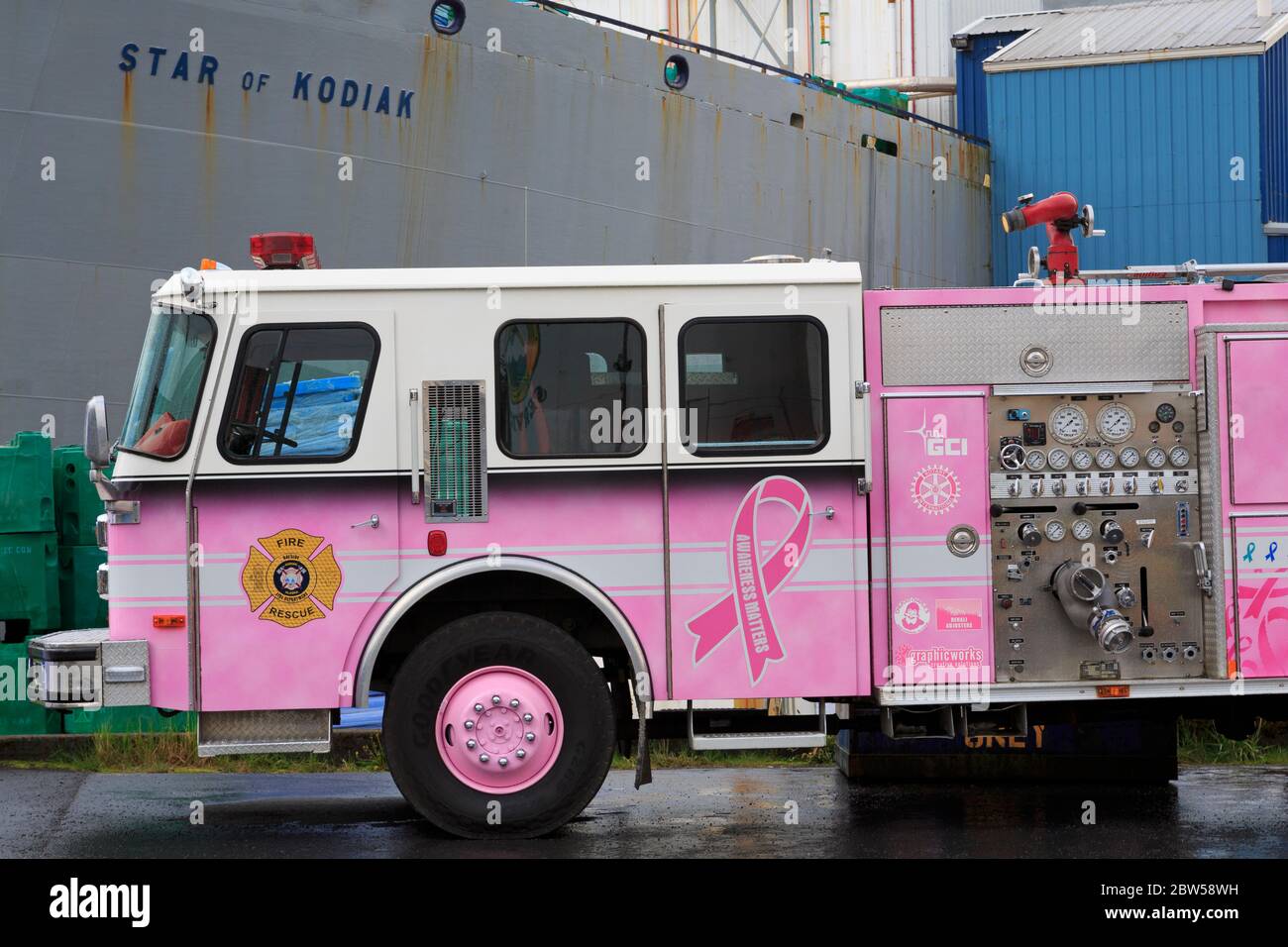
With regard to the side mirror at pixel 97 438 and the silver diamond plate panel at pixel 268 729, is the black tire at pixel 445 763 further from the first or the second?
Answer: the side mirror at pixel 97 438

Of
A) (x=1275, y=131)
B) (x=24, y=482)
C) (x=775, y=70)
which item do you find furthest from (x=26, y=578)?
(x=1275, y=131)

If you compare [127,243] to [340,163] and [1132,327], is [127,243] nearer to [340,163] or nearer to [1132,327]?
[340,163]

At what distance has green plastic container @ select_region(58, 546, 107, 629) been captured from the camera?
10328 mm

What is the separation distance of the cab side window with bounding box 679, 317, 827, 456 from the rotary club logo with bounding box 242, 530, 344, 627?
1901 mm

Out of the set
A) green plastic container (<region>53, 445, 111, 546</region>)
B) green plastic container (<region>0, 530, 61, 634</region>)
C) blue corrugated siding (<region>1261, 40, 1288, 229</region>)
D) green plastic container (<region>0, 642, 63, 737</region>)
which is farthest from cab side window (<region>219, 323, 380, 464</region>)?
blue corrugated siding (<region>1261, 40, 1288, 229</region>)

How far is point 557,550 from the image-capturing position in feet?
22.5

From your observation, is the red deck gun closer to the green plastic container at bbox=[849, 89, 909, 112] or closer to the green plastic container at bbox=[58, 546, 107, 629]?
the green plastic container at bbox=[58, 546, 107, 629]

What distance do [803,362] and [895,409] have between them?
505 mm

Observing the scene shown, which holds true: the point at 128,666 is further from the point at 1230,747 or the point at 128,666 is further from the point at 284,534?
the point at 1230,747

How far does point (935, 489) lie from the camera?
702 cm

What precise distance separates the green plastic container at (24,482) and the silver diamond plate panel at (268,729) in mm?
3886

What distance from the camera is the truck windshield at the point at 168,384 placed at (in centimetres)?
681

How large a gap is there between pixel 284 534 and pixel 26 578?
162 inches

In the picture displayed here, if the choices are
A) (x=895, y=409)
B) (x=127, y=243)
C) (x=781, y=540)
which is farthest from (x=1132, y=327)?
(x=127, y=243)
